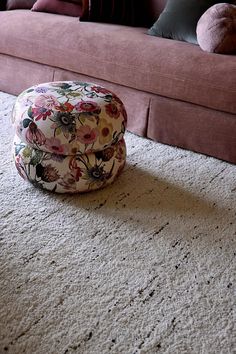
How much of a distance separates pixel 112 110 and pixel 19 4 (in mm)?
1693

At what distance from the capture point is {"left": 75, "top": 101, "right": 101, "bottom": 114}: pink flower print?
1636mm

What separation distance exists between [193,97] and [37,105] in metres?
0.73

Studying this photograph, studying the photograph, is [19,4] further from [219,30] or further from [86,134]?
[86,134]

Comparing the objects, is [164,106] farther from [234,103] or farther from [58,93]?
[58,93]

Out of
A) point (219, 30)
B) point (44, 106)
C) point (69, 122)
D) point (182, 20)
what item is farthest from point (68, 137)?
point (182, 20)

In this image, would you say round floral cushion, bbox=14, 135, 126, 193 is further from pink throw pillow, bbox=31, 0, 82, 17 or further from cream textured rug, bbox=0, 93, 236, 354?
pink throw pillow, bbox=31, 0, 82, 17

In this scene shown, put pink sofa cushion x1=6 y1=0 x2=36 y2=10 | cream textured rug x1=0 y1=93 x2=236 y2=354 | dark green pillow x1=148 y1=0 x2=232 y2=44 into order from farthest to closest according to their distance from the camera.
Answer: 1. pink sofa cushion x1=6 y1=0 x2=36 y2=10
2. dark green pillow x1=148 y1=0 x2=232 y2=44
3. cream textured rug x1=0 y1=93 x2=236 y2=354

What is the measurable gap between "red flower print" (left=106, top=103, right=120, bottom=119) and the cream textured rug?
311 millimetres

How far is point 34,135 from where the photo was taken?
1.63 m

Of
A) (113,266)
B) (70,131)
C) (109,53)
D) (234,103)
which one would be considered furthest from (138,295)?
(109,53)

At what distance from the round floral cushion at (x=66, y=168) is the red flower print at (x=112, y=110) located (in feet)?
0.40

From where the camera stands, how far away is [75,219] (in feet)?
5.27

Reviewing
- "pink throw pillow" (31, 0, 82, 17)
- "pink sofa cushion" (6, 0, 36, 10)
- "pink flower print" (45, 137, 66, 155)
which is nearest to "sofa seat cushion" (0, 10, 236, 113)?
"pink throw pillow" (31, 0, 82, 17)

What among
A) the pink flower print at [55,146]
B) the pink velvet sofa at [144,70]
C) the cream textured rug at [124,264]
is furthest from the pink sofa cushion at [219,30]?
the pink flower print at [55,146]
